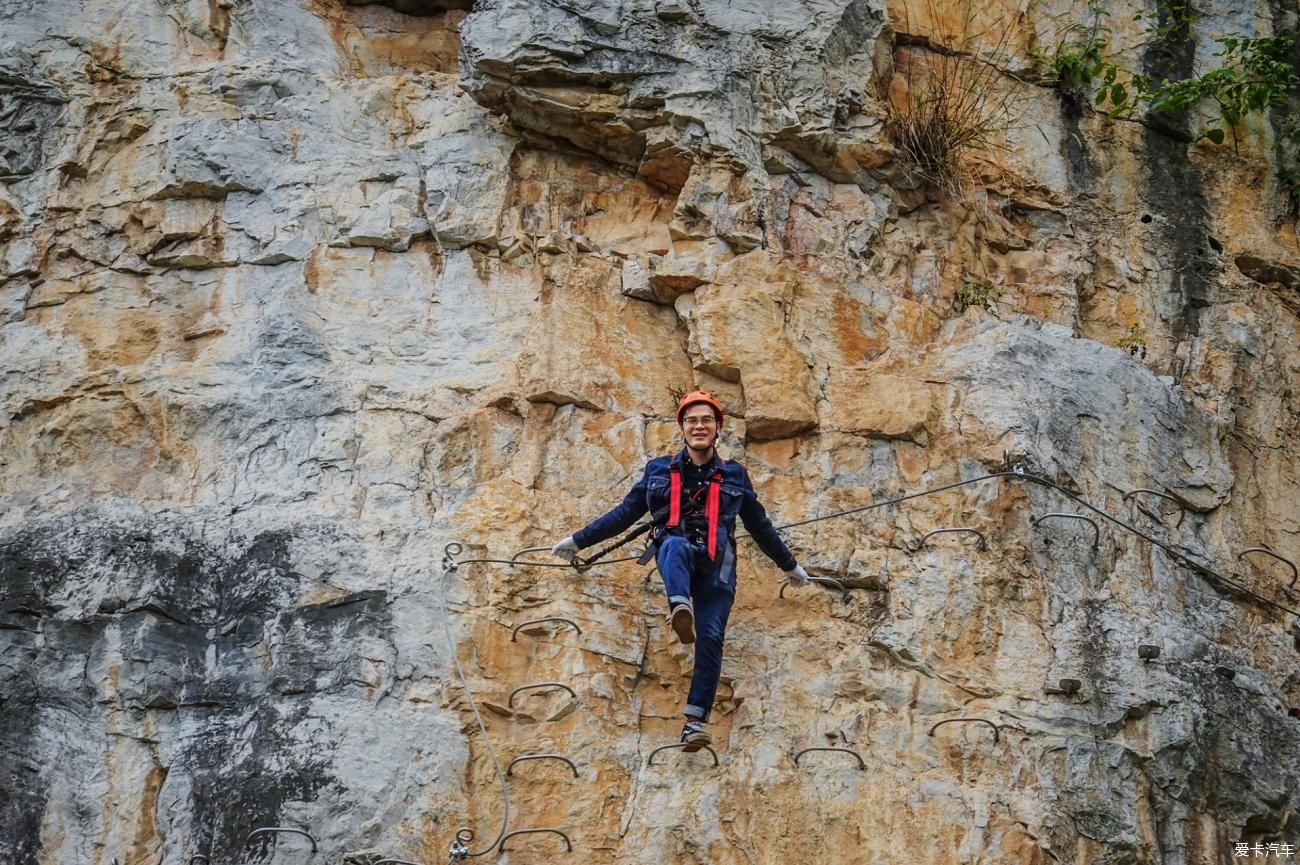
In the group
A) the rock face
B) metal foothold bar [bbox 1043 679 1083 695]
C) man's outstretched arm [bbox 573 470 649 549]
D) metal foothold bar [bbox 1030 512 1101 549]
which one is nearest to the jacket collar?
man's outstretched arm [bbox 573 470 649 549]

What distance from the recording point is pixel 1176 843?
8219 mm

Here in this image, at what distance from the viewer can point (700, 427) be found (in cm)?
855

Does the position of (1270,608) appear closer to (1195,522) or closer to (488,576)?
(1195,522)

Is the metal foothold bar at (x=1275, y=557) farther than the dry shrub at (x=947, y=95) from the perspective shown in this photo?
No

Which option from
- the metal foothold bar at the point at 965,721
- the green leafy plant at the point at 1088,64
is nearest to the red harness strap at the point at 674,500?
the metal foothold bar at the point at 965,721

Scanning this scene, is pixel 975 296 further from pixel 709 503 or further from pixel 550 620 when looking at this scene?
pixel 550 620

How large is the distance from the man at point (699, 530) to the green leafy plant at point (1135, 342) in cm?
296

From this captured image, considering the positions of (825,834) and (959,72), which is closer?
(825,834)

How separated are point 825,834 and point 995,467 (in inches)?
92.4

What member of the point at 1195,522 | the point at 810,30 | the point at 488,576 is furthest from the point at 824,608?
the point at 810,30

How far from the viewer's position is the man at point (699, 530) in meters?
8.05

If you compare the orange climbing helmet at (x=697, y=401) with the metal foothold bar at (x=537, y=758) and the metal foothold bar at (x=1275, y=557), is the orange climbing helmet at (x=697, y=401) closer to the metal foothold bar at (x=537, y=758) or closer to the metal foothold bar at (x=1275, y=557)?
the metal foothold bar at (x=537, y=758)

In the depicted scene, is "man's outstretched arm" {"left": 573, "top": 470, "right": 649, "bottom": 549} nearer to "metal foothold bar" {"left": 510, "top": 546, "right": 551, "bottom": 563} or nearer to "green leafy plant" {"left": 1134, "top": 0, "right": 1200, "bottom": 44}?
"metal foothold bar" {"left": 510, "top": 546, "right": 551, "bottom": 563}

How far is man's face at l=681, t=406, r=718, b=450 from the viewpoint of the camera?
28.0 ft
